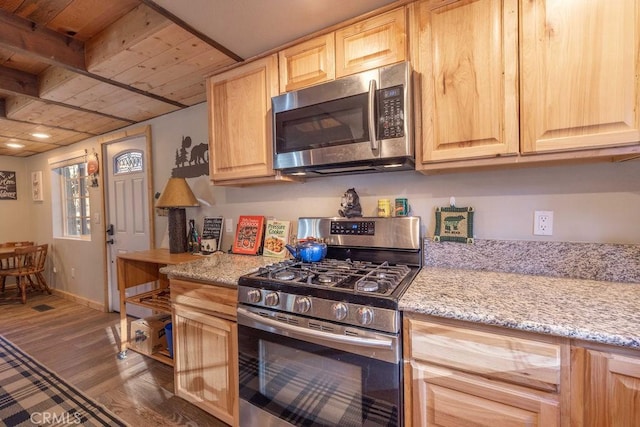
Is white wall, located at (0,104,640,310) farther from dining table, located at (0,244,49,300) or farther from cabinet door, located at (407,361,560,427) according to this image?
dining table, located at (0,244,49,300)

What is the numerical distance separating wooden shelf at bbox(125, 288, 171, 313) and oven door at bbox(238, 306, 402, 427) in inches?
41.3

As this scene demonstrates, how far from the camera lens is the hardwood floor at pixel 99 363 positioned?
175cm

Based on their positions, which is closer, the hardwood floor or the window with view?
the hardwood floor

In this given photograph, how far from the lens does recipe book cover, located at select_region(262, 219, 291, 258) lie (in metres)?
1.99

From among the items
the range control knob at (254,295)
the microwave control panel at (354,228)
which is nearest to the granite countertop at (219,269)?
the range control knob at (254,295)

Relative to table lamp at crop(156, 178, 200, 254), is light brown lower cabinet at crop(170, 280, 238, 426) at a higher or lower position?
lower

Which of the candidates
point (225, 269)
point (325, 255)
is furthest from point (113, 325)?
point (325, 255)

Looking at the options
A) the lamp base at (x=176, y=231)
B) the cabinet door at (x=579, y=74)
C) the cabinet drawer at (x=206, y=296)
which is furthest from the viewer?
the lamp base at (x=176, y=231)

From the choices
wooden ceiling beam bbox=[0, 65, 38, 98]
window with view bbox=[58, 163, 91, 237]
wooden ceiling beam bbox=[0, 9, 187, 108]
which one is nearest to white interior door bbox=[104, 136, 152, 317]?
window with view bbox=[58, 163, 91, 237]

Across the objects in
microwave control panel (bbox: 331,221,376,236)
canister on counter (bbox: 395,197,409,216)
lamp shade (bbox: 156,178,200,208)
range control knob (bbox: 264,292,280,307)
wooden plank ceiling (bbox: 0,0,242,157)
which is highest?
wooden plank ceiling (bbox: 0,0,242,157)

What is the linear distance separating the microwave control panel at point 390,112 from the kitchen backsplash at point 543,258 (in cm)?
61

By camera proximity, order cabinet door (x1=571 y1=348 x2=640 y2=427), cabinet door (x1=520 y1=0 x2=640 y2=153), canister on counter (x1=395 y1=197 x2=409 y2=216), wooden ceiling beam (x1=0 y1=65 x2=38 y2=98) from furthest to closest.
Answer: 1. wooden ceiling beam (x1=0 y1=65 x2=38 y2=98)
2. canister on counter (x1=395 y1=197 x2=409 y2=216)
3. cabinet door (x1=520 y1=0 x2=640 y2=153)
4. cabinet door (x1=571 y1=348 x2=640 y2=427)

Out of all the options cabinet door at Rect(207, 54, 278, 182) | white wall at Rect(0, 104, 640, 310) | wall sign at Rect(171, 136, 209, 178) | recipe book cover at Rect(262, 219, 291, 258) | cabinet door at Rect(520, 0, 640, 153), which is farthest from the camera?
wall sign at Rect(171, 136, 209, 178)

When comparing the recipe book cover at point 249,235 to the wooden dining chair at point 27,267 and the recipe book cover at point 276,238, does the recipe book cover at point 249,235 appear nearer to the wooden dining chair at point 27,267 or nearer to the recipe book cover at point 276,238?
the recipe book cover at point 276,238
